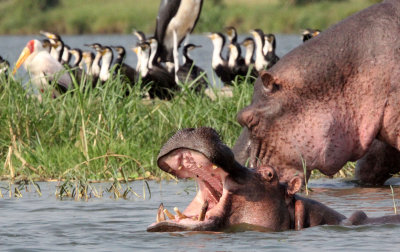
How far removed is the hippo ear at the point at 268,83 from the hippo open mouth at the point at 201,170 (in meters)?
1.40

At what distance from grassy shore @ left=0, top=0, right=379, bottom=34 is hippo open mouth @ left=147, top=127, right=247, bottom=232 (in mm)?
29103

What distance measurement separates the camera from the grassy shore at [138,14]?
3972 cm

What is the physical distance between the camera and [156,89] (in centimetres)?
1254

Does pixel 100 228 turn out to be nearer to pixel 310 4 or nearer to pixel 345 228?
pixel 345 228

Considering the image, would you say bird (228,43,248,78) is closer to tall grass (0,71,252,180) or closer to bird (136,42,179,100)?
bird (136,42,179,100)

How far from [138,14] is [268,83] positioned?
4247 centimetres

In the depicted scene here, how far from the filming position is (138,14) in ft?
157

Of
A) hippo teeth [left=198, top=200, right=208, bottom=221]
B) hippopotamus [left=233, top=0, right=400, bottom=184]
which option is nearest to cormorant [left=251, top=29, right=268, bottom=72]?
hippopotamus [left=233, top=0, right=400, bottom=184]

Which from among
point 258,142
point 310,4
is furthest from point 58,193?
point 310,4

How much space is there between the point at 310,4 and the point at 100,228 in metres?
39.2

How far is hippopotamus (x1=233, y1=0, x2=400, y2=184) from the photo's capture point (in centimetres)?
567

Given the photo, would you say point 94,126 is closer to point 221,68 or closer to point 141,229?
point 141,229

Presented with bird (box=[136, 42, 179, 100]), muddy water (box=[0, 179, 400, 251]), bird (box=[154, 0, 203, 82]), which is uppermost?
bird (box=[154, 0, 203, 82])

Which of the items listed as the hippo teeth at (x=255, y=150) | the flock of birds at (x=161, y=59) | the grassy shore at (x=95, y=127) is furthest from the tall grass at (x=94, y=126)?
the flock of birds at (x=161, y=59)
